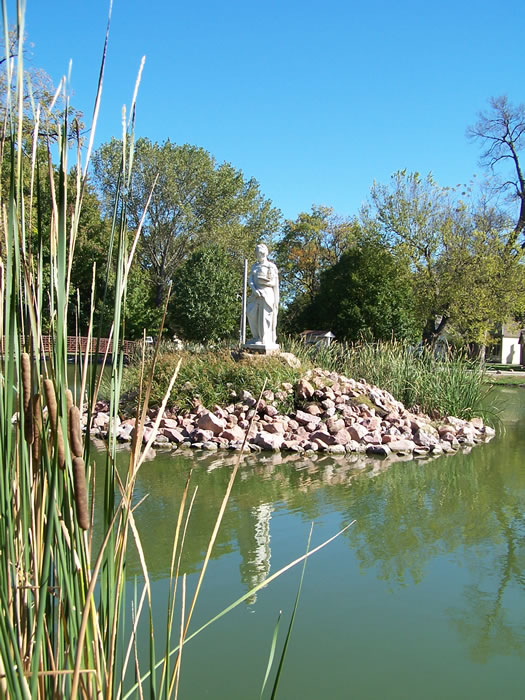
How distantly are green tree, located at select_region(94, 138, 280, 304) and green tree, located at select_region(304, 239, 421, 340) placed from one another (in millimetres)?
8944

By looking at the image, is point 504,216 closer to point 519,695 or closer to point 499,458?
point 499,458

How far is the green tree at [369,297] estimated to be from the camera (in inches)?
921

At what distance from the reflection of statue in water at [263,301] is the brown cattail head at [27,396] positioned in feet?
35.9

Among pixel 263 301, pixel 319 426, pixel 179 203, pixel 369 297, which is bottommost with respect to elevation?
pixel 319 426

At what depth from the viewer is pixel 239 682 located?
120 inches

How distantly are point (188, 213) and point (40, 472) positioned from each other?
3187 centimetres

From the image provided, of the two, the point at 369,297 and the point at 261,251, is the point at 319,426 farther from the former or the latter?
the point at 369,297

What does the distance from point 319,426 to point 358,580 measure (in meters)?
5.74

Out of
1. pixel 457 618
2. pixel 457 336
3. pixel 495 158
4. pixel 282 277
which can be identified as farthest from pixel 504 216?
pixel 457 618

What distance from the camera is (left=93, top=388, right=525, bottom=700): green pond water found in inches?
125

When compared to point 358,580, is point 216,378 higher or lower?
higher

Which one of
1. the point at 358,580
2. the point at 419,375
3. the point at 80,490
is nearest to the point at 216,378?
the point at 419,375

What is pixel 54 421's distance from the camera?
116 centimetres

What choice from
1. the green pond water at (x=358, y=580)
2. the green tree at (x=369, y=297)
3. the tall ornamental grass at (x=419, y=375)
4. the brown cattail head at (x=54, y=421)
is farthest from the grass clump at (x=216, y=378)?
the green tree at (x=369, y=297)
